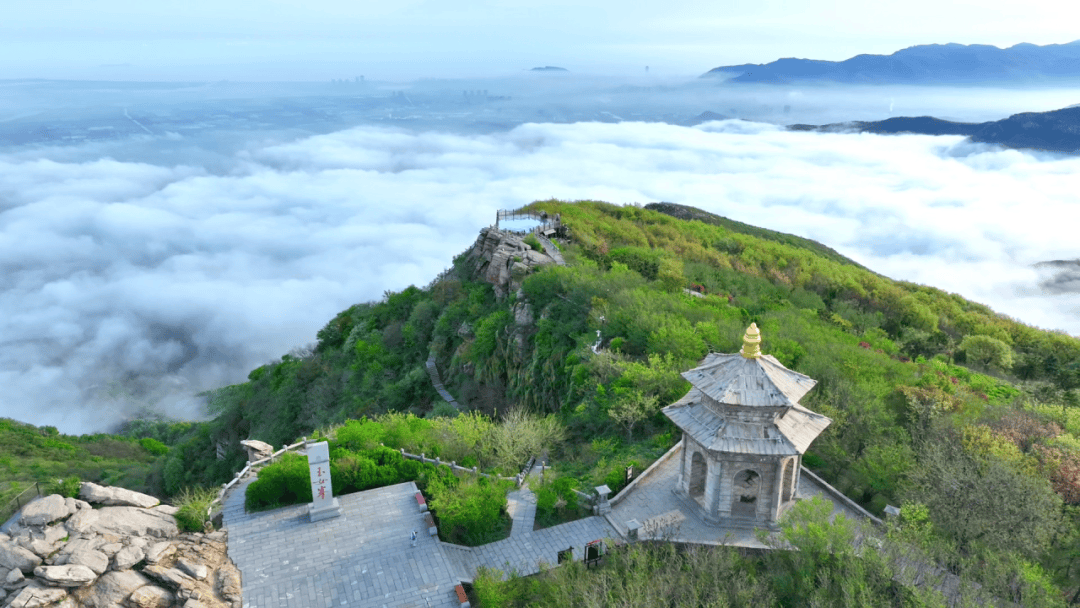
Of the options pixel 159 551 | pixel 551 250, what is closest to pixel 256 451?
pixel 159 551

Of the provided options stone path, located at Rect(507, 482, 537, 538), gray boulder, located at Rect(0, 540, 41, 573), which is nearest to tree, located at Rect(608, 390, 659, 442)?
stone path, located at Rect(507, 482, 537, 538)

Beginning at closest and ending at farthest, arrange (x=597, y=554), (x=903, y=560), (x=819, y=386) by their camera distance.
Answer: (x=903, y=560), (x=597, y=554), (x=819, y=386)

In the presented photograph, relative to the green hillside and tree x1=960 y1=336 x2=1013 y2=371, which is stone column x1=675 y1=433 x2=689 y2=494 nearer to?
the green hillside

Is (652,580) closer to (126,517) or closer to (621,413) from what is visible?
(621,413)

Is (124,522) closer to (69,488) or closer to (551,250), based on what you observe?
(69,488)

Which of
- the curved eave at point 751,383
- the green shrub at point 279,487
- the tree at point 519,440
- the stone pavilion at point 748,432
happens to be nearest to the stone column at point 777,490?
the stone pavilion at point 748,432

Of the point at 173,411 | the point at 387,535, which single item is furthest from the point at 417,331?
the point at 173,411
